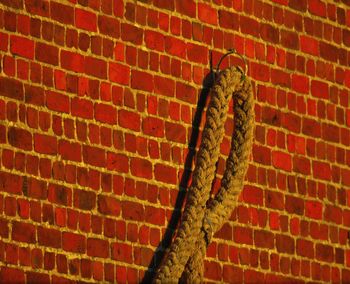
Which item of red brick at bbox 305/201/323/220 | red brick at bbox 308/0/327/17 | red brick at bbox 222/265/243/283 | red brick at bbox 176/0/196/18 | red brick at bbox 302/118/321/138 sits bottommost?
red brick at bbox 222/265/243/283

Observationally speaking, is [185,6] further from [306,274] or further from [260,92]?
[306,274]

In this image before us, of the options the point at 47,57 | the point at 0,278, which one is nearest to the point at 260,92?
the point at 47,57

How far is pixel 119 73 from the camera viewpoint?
6168mm

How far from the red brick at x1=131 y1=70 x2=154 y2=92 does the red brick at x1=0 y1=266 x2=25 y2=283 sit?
1014 millimetres

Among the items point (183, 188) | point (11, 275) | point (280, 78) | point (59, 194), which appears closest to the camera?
point (11, 275)

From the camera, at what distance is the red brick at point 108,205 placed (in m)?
6.01

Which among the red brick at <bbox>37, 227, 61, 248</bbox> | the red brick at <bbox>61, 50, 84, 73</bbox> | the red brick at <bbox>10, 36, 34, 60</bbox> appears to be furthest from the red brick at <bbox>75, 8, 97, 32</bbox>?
the red brick at <bbox>37, 227, 61, 248</bbox>

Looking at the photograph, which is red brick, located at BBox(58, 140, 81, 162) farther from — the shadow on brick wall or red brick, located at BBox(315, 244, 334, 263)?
red brick, located at BBox(315, 244, 334, 263)

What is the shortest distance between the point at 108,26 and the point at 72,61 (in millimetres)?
263

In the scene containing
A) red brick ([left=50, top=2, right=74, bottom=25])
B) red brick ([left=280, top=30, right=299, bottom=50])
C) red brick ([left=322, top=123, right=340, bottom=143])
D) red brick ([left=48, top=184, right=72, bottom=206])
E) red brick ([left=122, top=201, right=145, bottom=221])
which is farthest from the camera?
red brick ([left=322, top=123, right=340, bottom=143])

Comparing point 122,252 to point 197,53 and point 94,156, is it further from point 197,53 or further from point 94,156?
point 197,53

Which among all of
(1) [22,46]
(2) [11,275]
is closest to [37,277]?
(2) [11,275]

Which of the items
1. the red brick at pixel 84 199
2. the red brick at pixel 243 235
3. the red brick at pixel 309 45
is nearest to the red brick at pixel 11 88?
the red brick at pixel 84 199

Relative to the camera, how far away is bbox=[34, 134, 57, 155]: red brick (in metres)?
5.83
